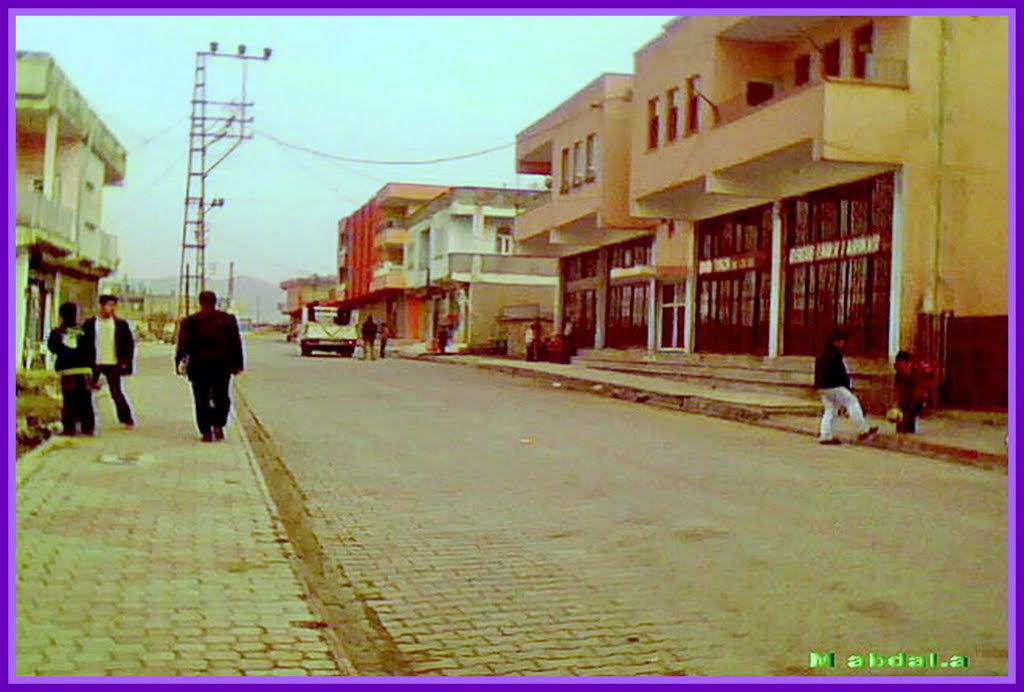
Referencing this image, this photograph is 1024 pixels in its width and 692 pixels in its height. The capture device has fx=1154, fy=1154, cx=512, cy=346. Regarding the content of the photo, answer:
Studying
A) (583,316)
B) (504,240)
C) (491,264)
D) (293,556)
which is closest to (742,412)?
(293,556)

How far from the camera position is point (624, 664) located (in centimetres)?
477

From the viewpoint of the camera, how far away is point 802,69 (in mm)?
21812

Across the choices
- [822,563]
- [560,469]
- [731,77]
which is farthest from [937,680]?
A: [731,77]

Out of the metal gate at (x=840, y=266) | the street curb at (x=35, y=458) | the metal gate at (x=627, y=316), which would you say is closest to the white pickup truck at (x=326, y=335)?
the metal gate at (x=627, y=316)

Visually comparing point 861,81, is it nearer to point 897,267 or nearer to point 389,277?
point 897,267

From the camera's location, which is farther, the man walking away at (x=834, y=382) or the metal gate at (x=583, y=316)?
the metal gate at (x=583, y=316)

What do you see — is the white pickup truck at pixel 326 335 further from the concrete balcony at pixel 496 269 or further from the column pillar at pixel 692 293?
Answer: the column pillar at pixel 692 293

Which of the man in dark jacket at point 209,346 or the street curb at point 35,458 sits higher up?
the man in dark jacket at point 209,346

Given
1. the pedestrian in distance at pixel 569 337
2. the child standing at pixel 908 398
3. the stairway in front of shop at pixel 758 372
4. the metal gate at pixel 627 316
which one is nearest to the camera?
the child standing at pixel 908 398

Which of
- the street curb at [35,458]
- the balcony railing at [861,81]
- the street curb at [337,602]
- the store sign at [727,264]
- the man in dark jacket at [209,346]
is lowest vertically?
the street curb at [337,602]

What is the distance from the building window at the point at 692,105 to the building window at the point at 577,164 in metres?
7.38

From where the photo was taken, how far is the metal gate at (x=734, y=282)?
23.8 metres

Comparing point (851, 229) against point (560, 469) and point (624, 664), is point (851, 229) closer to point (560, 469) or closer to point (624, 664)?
point (560, 469)

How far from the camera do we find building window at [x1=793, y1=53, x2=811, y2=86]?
2146 cm
